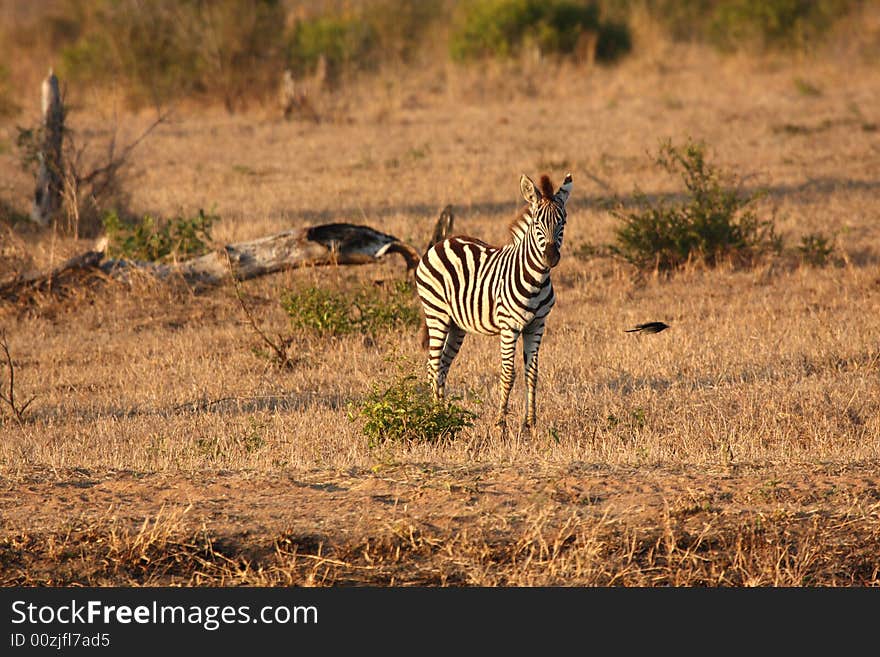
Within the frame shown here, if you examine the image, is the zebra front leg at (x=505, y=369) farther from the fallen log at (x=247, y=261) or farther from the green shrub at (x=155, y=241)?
the green shrub at (x=155, y=241)

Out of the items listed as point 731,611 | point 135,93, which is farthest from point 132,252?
point 135,93

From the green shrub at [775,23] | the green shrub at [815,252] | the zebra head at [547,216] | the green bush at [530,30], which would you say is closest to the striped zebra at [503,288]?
the zebra head at [547,216]

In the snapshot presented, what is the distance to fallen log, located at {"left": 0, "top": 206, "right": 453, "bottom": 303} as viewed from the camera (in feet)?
41.9

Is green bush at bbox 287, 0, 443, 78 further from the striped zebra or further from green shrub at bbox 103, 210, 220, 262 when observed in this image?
the striped zebra

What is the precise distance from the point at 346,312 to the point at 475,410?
297 centimetres

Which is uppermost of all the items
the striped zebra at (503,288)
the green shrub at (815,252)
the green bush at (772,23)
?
the green bush at (772,23)

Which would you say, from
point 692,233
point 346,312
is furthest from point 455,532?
point 692,233

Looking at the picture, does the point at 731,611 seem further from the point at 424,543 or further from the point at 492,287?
the point at 492,287

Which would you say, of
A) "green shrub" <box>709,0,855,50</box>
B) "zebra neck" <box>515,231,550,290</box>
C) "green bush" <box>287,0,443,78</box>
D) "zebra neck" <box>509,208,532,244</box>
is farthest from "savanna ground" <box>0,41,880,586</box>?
"green shrub" <box>709,0,855,50</box>

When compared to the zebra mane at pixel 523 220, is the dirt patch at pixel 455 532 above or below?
below

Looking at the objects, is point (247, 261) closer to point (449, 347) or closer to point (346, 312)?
point (346, 312)

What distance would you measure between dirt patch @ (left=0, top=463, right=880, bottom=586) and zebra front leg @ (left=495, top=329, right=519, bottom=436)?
1.90 meters

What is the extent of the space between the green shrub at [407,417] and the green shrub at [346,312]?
11.9 feet

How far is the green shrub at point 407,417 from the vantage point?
7.91 metres
